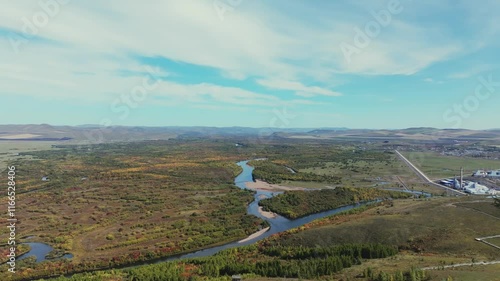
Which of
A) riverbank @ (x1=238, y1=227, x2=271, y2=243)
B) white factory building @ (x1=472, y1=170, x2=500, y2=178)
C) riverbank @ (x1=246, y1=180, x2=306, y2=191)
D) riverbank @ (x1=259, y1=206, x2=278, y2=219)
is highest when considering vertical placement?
white factory building @ (x1=472, y1=170, x2=500, y2=178)

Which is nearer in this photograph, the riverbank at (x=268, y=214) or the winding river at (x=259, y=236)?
the winding river at (x=259, y=236)

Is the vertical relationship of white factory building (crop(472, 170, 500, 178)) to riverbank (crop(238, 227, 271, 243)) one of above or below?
above

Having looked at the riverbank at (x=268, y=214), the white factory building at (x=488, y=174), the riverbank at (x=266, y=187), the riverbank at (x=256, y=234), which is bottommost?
the riverbank at (x=256, y=234)

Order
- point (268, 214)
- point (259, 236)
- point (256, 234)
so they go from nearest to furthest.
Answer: point (259, 236), point (256, 234), point (268, 214)

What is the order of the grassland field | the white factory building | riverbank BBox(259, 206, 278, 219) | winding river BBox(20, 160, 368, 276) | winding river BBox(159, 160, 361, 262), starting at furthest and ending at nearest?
the white factory building < riverbank BBox(259, 206, 278, 219) < winding river BBox(159, 160, 361, 262) < winding river BBox(20, 160, 368, 276) < the grassland field

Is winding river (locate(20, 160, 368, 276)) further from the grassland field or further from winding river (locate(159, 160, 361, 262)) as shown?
the grassland field

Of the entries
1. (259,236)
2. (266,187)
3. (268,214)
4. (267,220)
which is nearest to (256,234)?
(259,236)

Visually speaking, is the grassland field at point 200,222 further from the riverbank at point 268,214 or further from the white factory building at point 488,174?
the white factory building at point 488,174

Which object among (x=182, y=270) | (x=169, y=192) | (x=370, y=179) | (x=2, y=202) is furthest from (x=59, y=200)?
(x=370, y=179)

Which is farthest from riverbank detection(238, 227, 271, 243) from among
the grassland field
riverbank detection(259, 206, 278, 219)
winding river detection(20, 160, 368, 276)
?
riverbank detection(259, 206, 278, 219)

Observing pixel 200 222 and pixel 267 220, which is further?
pixel 267 220

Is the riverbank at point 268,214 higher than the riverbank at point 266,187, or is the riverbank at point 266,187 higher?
the riverbank at point 266,187

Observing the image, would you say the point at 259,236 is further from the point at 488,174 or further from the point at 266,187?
the point at 488,174

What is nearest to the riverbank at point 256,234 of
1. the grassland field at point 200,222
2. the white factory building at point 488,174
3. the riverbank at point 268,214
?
the grassland field at point 200,222
